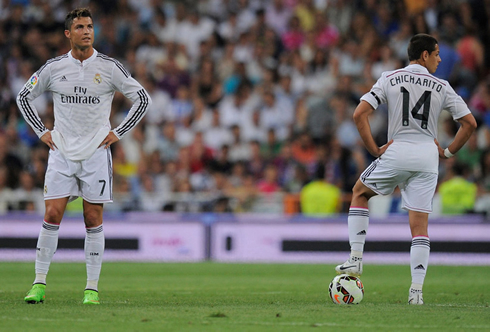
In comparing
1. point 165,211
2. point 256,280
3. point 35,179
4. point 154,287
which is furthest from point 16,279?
point 35,179

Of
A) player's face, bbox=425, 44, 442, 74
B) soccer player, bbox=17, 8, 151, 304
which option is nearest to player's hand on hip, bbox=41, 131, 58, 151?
soccer player, bbox=17, 8, 151, 304

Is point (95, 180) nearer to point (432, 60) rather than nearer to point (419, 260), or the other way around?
point (419, 260)

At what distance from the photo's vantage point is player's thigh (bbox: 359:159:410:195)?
786 cm

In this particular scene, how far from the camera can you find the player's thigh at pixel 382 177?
25.8ft

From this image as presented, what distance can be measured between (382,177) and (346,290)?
1113mm

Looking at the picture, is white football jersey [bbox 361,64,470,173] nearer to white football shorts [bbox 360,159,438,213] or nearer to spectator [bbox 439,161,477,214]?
white football shorts [bbox 360,159,438,213]

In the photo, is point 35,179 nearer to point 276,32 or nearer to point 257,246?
point 257,246

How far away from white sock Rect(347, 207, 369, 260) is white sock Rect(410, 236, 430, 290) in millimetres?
488

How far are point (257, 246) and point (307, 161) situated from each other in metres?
2.32

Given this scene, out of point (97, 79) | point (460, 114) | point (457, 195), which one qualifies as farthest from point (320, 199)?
point (97, 79)

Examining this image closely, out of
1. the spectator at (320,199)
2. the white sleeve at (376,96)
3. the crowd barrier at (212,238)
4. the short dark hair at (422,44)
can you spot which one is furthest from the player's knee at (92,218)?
the spectator at (320,199)

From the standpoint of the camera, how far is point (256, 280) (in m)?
11.4

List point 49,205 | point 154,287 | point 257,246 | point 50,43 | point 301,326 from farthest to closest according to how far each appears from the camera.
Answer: point 50,43 → point 257,246 → point 154,287 → point 49,205 → point 301,326

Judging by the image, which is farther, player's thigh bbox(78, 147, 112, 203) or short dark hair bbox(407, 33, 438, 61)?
short dark hair bbox(407, 33, 438, 61)
